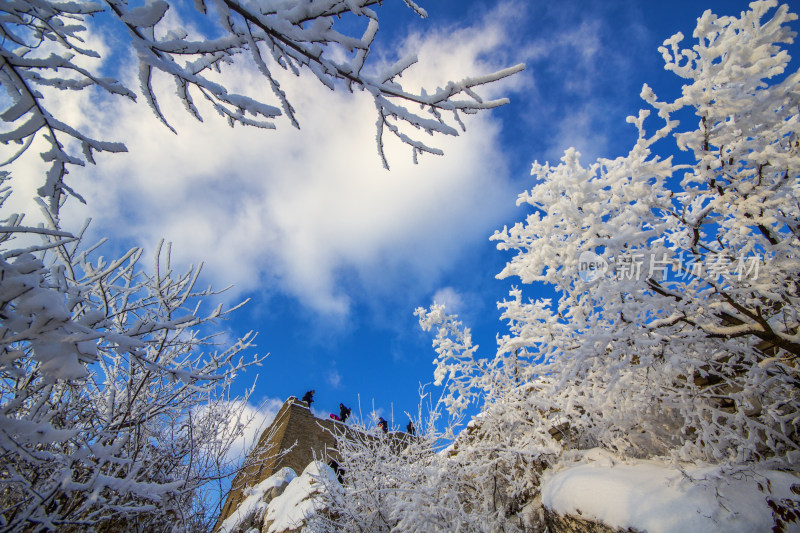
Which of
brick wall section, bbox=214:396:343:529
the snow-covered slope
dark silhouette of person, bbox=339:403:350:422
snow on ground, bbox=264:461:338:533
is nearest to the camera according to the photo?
snow on ground, bbox=264:461:338:533

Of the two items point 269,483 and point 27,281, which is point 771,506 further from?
point 269,483

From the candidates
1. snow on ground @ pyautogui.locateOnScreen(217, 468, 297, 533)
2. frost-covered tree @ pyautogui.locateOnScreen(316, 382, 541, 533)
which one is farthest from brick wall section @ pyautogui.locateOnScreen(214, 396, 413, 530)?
frost-covered tree @ pyautogui.locateOnScreen(316, 382, 541, 533)

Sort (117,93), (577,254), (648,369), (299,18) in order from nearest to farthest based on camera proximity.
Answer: (299,18) → (117,93) → (577,254) → (648,369)

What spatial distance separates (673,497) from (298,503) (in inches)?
359

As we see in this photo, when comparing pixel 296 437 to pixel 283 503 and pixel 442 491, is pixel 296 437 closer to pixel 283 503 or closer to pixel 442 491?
pixel 283 503

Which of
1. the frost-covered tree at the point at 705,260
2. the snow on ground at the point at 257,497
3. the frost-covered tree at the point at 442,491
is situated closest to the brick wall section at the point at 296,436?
the snow on ground at the point at 257,497

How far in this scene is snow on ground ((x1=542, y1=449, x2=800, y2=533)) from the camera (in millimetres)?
3086

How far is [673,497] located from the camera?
3.47m

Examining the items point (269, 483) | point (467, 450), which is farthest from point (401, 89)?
point (269, 483)

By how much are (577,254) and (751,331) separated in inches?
64.0

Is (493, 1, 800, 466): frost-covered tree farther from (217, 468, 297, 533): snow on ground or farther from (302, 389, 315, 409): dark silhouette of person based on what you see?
(302, 389, 315, 409): dark silhouette of person

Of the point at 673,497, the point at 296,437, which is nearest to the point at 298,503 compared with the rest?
the point at 296,437

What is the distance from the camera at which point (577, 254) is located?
3584 mm

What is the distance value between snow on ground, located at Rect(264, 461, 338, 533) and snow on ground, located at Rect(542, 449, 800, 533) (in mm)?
5183
